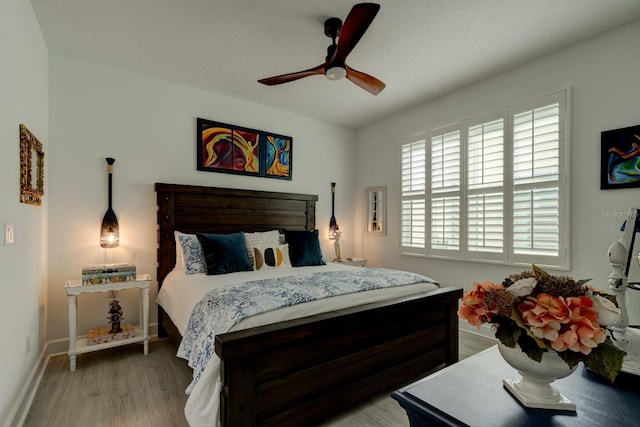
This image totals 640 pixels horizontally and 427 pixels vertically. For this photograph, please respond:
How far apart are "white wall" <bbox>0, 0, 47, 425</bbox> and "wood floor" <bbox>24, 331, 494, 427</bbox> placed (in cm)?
21

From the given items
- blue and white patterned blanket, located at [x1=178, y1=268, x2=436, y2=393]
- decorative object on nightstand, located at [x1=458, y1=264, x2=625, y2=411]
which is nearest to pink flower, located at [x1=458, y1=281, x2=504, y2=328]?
decorative object on nightstand, located at [x1=458, y1=264, x2=625, y2=411]

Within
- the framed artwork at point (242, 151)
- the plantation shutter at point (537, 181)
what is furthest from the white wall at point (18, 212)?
the plantation shutter at point (537, 181)

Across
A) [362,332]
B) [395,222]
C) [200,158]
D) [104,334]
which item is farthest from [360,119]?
[104,334]

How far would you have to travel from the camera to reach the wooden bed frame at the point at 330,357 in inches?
63.6

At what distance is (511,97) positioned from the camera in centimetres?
318

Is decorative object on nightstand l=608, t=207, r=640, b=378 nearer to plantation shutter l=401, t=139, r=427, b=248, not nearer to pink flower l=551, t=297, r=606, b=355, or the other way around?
pink flower l=551, t=297, r=606, b=355

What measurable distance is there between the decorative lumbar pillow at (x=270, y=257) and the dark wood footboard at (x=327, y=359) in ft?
4.62

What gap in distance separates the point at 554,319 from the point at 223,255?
2.61 meters

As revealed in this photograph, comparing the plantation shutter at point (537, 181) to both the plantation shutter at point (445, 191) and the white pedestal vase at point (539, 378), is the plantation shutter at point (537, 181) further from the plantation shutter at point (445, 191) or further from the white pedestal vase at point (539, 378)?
the white pedestal vase at point (539, 378)

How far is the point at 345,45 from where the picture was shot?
212 centimetres

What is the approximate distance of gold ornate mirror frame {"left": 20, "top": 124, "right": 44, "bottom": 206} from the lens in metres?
2.01

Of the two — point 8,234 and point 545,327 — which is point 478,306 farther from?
point 8,234

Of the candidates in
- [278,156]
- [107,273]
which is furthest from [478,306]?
[278,156]

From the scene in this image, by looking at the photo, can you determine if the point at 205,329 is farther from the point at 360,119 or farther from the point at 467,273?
the point at 360,119
